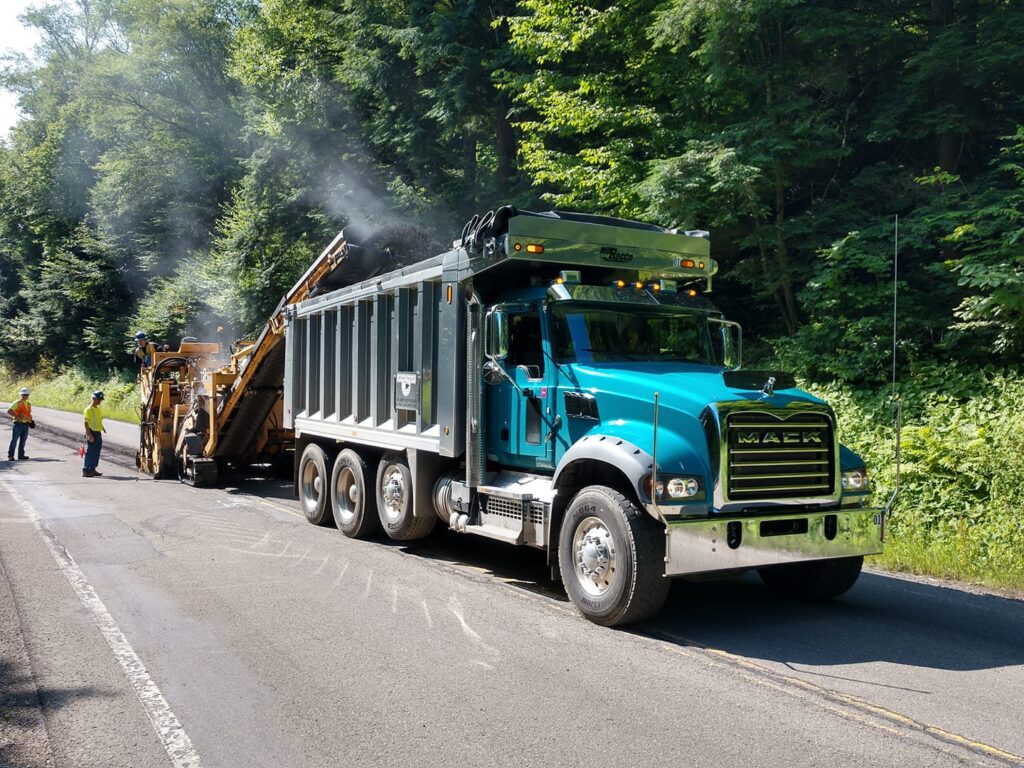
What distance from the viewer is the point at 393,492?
9883mm

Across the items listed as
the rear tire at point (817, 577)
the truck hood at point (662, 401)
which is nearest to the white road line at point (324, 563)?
the truck hood at point (662, 401)

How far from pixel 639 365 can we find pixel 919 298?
7.96 meters

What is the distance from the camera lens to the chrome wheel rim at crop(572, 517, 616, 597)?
21.6 feet

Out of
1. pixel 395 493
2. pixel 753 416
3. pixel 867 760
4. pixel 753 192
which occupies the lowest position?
pixel 867 760

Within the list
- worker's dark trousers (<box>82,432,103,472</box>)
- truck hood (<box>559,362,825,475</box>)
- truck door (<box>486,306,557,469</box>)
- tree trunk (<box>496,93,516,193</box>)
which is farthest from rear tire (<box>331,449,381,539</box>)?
tree trunk (<box>496,93,516,193</box>)

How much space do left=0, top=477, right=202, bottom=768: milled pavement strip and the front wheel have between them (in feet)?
9.91

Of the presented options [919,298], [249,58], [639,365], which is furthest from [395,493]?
[249,58]

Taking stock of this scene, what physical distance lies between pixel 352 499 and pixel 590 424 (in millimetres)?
4466

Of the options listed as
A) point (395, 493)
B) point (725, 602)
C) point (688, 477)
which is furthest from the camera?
point (395, 493)

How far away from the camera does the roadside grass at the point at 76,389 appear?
3841 centimetres

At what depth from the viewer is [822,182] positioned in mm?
16078

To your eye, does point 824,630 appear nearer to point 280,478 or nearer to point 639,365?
point 639,365

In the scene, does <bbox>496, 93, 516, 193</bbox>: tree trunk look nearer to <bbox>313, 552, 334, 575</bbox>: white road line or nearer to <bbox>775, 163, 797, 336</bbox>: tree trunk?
<bbox>775, 163, 797, 336</bbox>: tree trunk

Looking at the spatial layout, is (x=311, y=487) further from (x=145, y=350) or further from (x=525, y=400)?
(x=145, y=350)
